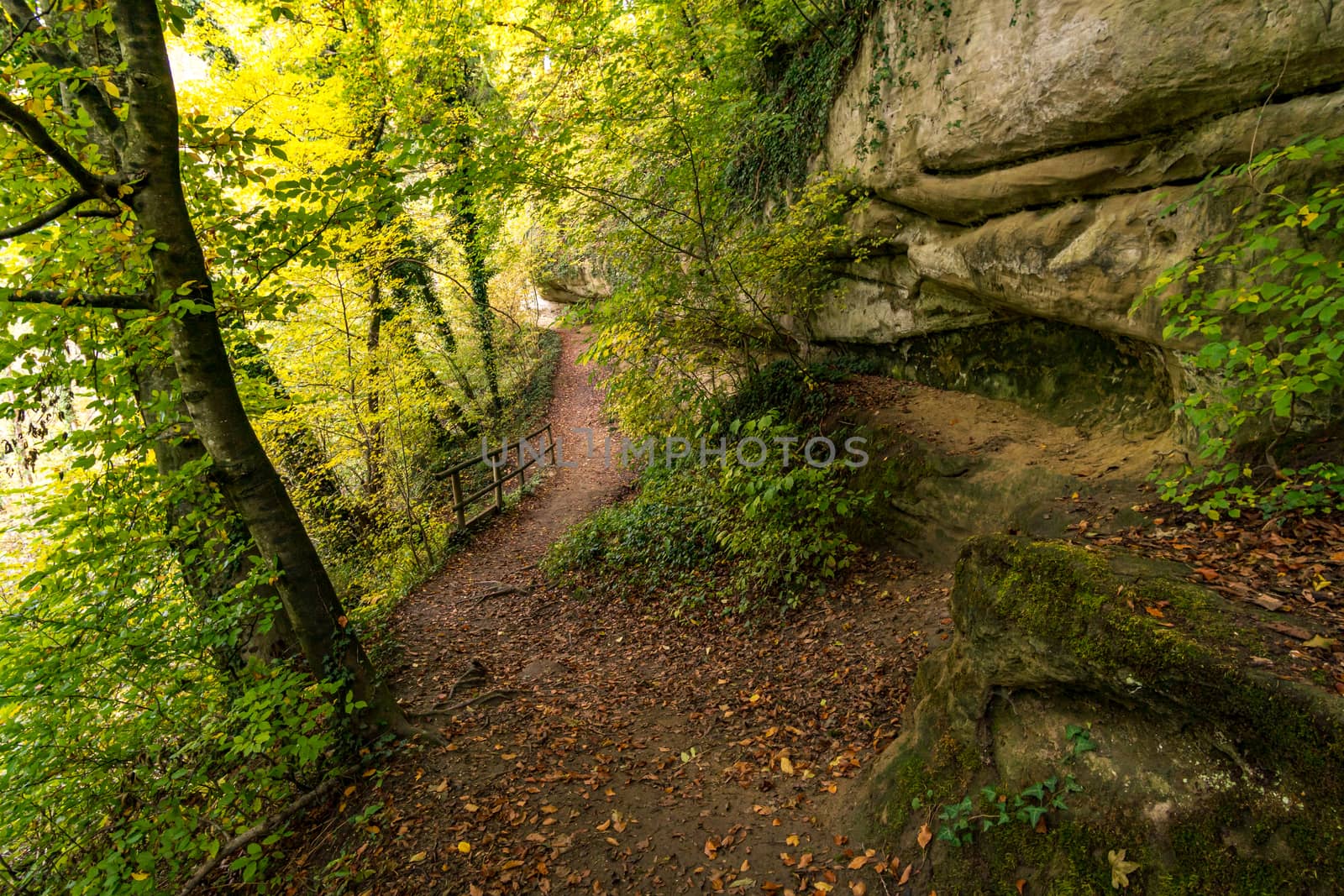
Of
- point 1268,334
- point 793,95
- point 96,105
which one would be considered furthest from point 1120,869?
point 793,95

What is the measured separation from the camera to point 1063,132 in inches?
193

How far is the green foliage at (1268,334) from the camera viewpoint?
2934 mm

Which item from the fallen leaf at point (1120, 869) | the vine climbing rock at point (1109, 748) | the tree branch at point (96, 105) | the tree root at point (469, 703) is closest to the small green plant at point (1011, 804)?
the vine climbing rock at point (1109, 748)

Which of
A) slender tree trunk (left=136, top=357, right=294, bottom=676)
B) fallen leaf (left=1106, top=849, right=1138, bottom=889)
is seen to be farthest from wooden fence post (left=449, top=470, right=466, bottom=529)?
fallen leaf (left=1106, top=849, right=1138, bottom=889)

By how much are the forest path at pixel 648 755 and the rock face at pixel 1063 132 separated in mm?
3122

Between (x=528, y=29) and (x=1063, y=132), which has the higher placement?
(x=528, y=29)

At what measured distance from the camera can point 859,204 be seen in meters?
7.15

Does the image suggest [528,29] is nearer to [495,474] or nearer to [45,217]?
[45,217]

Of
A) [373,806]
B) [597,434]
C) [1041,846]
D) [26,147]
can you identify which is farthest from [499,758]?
[597,434]

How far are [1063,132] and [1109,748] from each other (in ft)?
15.7

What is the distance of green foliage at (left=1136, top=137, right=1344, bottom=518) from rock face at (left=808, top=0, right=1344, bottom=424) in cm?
36

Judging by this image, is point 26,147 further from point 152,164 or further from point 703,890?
point 703,890

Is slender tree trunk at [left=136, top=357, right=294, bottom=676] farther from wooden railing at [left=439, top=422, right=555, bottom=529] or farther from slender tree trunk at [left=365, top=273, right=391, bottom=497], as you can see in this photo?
wooden railing at [left=439, top=422, right=555, bottom=529]

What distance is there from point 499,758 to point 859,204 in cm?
700
